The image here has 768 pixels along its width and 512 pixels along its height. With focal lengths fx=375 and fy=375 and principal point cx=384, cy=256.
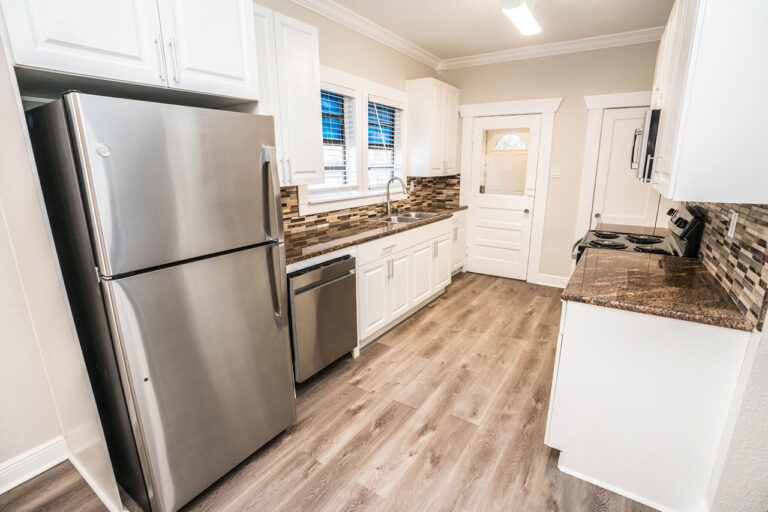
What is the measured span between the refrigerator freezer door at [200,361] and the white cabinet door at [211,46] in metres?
0.74

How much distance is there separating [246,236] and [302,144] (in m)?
1.06

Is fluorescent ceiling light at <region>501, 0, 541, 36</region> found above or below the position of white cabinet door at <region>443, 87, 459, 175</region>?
above

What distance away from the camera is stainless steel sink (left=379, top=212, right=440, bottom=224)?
3.76 metres

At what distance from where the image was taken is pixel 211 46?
1597 mm

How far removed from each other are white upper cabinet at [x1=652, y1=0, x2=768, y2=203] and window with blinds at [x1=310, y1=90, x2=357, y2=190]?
8.13ft

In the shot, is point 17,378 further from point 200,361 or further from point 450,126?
point 450,126

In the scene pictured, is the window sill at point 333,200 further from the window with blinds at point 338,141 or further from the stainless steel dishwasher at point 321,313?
the stainless steel dishwasher at point 321,313

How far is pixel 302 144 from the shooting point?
2520 millimetres

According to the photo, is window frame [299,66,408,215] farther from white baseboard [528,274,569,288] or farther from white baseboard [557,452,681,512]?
white baseboard [557,452,681,512]

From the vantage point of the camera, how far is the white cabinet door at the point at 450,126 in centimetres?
441

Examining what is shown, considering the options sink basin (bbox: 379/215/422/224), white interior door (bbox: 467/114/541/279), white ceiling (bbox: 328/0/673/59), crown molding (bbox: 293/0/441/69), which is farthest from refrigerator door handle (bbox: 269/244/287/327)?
white interior door (bbox: 467/114/541/279)

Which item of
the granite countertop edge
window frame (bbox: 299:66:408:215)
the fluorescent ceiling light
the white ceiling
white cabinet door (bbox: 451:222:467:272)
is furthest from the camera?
white cabinet door (bbox: 451:222:467:272)

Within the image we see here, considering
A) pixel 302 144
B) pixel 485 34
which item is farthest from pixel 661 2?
pixel 302 144

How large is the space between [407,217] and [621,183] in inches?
90.2
